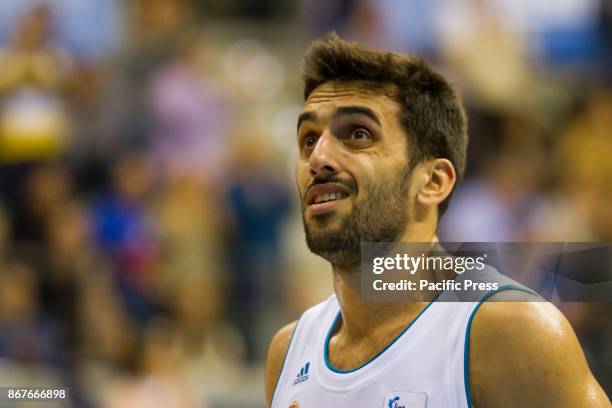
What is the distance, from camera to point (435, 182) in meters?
3.95

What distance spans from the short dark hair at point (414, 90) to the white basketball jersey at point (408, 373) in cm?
57

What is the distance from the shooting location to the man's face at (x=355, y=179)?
12.5 ft

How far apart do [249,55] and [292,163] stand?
1840 millimetres

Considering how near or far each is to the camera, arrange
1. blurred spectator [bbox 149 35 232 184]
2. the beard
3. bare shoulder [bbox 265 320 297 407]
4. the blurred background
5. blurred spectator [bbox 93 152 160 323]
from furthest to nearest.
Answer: blurred spectator [bbox 149 35 232 184], blurred spectator [bbox 93 152 160 323], the blurred background, bare shoulder [bbox 265 320 297 407], the beard

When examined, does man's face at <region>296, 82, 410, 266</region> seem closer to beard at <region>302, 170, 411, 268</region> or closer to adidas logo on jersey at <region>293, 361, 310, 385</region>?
beard at <region>302, 170, 411, 268</region>

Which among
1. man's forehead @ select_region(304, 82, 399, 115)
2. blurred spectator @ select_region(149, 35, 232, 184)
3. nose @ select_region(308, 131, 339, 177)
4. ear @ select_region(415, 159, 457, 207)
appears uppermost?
blurred spectator @ select_region(149, 35, 232, 184)

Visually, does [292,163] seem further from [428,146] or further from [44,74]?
[428,146]

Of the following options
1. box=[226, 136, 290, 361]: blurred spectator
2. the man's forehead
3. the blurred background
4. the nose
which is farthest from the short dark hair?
box=[226, 136, 290, 361]: blurred spectator

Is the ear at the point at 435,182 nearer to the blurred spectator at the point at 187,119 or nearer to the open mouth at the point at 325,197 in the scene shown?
the open mouth at the point at 325,197

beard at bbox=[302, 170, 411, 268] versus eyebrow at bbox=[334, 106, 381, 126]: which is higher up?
eyebrow at bbox=[334, 106, 381, 126]

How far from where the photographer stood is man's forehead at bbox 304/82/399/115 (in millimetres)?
3883

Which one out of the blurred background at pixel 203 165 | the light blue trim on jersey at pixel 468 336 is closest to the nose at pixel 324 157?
the light blue trim on jersey at pixel 468 336

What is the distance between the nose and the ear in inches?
13.3

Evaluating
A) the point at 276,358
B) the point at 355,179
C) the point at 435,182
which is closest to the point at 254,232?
the point at 276,358
